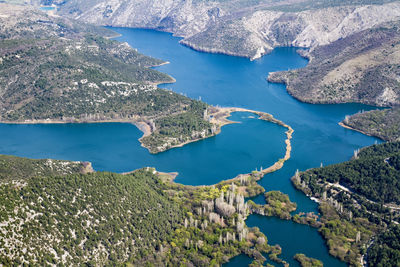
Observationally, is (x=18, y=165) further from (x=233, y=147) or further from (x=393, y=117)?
(x=393, y=117)

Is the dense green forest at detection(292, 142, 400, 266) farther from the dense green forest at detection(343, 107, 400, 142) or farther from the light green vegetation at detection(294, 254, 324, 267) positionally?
the dense green forest at detection(343, 107, 400, 142)

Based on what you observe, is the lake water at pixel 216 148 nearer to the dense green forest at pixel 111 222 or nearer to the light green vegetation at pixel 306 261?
the dense green forest at pixel 111 222

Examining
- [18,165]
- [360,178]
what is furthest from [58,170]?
[360,178]

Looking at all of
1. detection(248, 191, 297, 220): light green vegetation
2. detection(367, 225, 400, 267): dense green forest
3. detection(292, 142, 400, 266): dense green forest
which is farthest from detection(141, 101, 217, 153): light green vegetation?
detection(367, 225, 400, 267): dense green forest

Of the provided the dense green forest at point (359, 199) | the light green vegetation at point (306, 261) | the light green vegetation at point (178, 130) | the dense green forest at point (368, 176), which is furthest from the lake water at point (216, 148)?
the light green vegetation at point (306, 261)

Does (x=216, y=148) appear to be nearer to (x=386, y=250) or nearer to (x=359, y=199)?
(x=359, y=199)

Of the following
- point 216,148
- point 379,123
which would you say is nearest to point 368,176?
point 379,123

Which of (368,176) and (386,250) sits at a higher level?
(368,176)

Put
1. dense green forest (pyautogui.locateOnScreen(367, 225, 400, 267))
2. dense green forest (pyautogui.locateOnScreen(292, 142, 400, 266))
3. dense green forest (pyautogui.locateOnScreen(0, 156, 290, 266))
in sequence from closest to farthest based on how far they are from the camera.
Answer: dense green forest (pyautogui.locateOnScreen(0, 156, 290, 266)) < dense green forest (pyautogui.locateOnScreen(367, 225, 400, 267)) < dense green forest (pyautogui.locateOnScreen(292, 142, 400, 266))

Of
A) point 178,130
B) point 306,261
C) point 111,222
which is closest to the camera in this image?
point 306,261
